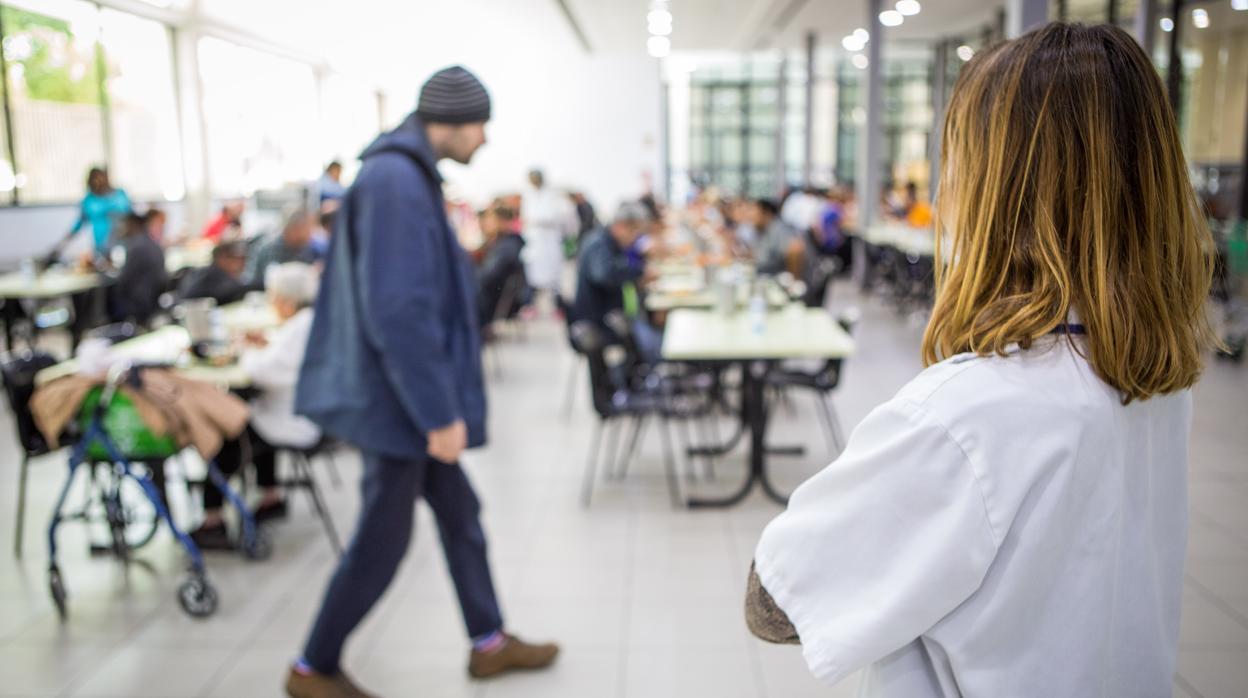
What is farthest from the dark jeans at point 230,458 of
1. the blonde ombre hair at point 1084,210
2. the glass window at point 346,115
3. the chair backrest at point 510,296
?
the glass window at point 346,115

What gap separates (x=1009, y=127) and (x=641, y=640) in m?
2.35

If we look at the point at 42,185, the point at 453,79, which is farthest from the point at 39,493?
the point at 42,185

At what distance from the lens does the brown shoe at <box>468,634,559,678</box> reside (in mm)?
2619

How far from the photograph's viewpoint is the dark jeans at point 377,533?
228cm

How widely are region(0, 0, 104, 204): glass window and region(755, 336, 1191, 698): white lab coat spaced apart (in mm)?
9629

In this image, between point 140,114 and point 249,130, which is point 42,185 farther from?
point 249,130

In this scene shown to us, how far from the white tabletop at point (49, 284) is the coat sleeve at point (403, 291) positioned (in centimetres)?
521

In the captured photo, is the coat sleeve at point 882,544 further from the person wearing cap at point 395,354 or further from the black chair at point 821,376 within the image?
the black chair at point 821,376

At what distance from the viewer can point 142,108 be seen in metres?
10.5

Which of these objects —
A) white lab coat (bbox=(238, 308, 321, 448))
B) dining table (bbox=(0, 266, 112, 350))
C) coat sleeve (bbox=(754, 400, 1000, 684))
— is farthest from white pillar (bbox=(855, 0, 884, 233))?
coat sleeve (bbox=(754, 400, 1000, 684))

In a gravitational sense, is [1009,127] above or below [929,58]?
below

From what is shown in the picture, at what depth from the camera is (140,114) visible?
1045 centimetres

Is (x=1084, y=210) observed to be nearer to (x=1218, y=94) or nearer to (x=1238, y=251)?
(x=1238, y=251)

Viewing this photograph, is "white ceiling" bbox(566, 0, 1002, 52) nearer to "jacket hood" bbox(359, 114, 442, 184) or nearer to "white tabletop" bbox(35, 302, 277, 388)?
"white tabletop" bbox(35, 302, 277, 388)
